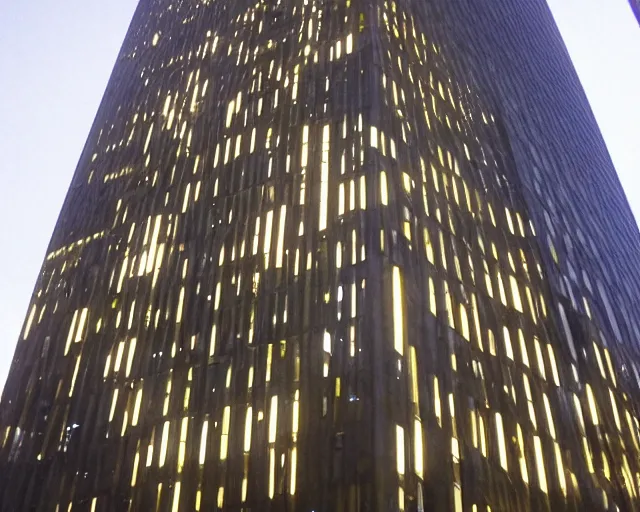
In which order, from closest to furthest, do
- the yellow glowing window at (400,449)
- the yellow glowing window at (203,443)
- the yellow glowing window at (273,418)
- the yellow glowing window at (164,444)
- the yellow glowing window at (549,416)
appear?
1. the yellow glowing window at (400,449)
2. the yellow glowing window at (273,418)
3. the yellow glowing window at (203,443)
4. the yellow glowing window at (164,444)
5. the yellow glowing window at (549,416)

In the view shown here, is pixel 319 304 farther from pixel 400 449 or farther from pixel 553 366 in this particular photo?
pixel 553 366

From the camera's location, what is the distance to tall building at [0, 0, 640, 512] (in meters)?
13.1

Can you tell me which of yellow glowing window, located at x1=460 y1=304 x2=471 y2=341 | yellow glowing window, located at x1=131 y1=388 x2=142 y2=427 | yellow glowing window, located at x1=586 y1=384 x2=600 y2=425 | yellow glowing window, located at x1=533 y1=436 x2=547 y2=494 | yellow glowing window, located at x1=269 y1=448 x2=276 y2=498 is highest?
yellow glowing window, located at x1=460 y1=304 x2=471 y2=341

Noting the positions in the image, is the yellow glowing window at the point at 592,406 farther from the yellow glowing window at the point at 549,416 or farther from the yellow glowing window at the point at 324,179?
the yellow glowing window at the point at 324,179

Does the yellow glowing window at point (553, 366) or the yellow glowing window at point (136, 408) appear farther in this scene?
the yellow glowing window at point (553, 366)

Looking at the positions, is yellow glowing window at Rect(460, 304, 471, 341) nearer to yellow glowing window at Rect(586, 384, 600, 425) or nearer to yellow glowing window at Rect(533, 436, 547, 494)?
yellow glowing window at Rect(533, 436, 547, 494)

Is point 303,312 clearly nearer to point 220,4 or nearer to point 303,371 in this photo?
point 303,371

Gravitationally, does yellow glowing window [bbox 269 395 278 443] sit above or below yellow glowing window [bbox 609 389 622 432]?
below

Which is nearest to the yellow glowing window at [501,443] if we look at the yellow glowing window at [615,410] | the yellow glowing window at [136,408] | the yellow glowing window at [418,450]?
the yellow glowing window at [418,450]

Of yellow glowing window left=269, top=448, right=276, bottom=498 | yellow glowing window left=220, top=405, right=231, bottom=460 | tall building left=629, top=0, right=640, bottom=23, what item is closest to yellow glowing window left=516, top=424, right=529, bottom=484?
yellow glowing window left=269, top=448, right=276, bottom=498

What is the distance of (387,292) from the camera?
14.2m

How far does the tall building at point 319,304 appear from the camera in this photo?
13102 mm

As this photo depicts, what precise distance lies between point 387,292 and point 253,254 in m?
4.51

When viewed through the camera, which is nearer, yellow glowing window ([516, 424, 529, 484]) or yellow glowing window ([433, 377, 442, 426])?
yellow glowing window ([433, 377, 442, 426])
